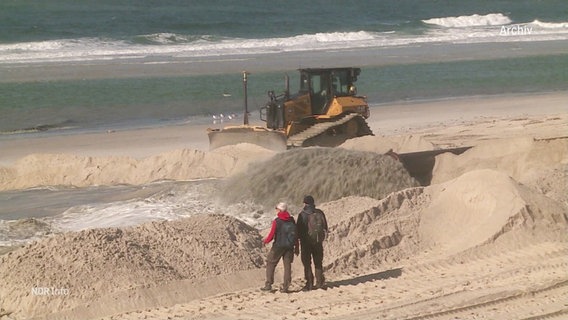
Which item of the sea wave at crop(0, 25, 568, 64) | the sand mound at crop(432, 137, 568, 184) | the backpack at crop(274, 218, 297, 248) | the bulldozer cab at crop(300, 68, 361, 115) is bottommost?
the sea wave at crop(0, 25, 568, 64)

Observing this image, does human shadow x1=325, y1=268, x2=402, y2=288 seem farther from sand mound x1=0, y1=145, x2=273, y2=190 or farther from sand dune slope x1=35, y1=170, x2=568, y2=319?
sand mound x1=0, y1=145, x2=273, y2=190

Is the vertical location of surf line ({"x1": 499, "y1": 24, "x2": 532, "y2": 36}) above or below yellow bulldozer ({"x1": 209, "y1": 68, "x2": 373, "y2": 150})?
below

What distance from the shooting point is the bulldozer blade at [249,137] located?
20.5 metres

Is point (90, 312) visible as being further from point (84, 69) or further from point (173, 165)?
point (84, 69)

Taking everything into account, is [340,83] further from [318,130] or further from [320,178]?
[320,178]

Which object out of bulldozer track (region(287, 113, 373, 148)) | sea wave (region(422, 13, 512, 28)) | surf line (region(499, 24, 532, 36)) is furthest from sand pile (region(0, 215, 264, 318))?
sea wave (region(422, 13, 512, 28))

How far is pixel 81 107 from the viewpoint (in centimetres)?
3159

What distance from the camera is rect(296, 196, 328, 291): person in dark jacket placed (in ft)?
38.0

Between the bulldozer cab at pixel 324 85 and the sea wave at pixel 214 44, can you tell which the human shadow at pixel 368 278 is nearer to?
the bulldozer cab at pixel 324 85

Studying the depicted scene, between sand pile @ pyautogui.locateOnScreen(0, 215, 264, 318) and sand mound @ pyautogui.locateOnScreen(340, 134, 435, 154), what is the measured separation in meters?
6.97

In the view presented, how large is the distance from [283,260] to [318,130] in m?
9.12

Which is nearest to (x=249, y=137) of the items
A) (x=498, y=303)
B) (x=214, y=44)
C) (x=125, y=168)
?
(x=125, y=168)

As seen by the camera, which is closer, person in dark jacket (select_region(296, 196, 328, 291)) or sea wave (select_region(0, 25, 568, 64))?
person in dark jacket (select_region(296, 196, 328, 291))

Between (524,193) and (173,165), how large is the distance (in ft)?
27.1
